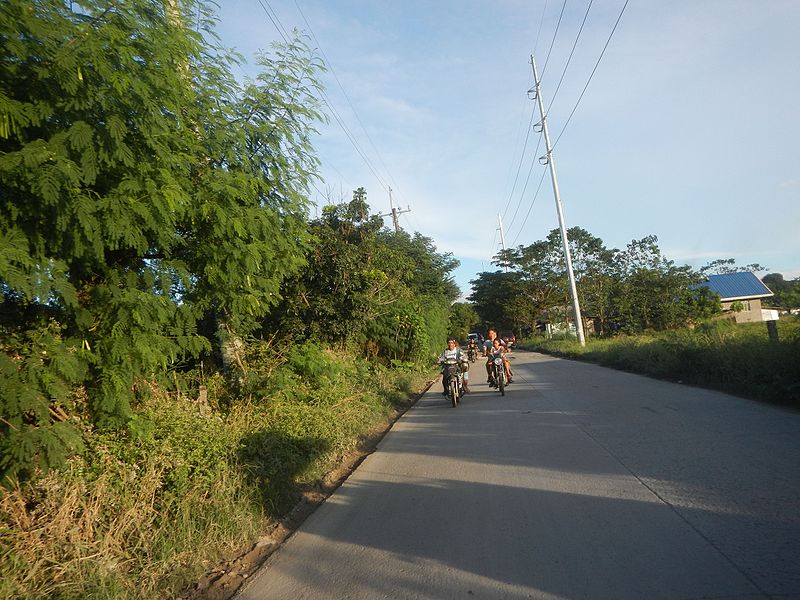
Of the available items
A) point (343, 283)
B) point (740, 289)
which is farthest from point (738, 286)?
point (343, 283)

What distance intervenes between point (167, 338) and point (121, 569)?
2436mm

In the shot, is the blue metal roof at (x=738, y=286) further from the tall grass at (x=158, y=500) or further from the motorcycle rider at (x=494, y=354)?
the tall grass at (x=158, y=500)

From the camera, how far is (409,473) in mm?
7551

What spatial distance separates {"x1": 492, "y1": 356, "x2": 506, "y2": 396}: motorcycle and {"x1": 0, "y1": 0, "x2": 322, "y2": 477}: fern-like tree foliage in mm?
9071

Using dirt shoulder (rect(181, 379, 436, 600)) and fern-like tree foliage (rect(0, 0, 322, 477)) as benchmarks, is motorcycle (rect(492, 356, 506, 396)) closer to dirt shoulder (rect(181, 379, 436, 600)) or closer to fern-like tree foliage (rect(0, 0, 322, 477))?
dirt shoulder (rect(181, 379, 436, 600))

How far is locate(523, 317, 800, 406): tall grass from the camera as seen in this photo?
1044 centimetres

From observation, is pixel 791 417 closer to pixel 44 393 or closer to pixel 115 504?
pixel 115 504

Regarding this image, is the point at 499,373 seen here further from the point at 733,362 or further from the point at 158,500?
the point at 158,500

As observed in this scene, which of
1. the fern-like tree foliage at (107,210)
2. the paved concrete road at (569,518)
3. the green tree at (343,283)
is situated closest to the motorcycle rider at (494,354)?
the green tree at (343,283)

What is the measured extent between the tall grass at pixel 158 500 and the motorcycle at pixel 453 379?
552 cm

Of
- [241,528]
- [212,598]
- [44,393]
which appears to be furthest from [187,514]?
[44,393]

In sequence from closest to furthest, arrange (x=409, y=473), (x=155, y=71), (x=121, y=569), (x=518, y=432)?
(x=121, y=569) → (x=155, y=71) → (x=409, y=473) → (x=518, y=432)

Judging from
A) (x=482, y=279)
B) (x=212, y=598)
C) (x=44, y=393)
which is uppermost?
(x=482, y=279)

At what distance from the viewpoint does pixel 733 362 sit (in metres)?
12.7
